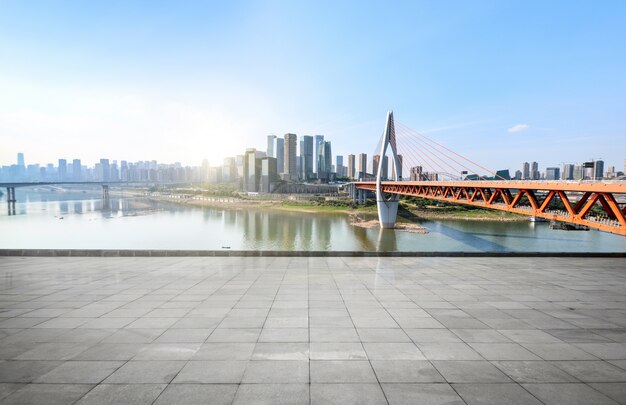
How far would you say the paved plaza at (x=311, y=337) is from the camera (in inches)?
154

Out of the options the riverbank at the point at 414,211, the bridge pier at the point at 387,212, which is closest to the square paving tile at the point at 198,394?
the bridge pier at the point at 387,212

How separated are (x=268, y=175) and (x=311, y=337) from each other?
130m

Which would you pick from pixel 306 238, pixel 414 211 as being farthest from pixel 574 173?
pixel 306 238

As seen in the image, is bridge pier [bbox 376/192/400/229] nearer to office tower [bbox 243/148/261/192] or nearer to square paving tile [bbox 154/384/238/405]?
square paving tile [bbox 154/384/238/405]

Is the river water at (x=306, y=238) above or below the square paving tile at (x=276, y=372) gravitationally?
below

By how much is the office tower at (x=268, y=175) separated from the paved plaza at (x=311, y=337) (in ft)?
406

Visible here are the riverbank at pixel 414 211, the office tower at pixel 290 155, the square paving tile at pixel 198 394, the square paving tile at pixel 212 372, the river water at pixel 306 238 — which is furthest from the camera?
the office tower at pixel 290 155

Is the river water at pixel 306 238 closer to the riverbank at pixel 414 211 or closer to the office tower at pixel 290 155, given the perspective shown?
the riverbank at pixel 414 211

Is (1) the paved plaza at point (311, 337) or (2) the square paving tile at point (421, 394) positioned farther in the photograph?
(1) the paved plaza at point (311, 337)

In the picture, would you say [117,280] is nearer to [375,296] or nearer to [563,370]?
[375,296]

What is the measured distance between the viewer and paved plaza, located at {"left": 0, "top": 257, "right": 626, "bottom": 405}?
3.92 metres

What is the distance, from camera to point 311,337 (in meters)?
5.36

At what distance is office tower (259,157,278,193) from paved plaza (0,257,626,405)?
124 meters

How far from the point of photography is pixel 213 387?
395 centimetres
